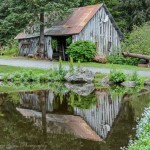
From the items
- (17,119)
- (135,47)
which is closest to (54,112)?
(17,119)

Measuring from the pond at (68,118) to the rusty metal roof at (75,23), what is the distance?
17853mm

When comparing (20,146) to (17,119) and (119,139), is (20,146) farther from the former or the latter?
(17,119)

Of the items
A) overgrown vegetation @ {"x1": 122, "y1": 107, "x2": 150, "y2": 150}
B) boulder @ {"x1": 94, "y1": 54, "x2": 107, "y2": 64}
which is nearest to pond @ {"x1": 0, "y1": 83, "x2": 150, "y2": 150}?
overgrown vegetation @ {"x1": 122, "y1": 107, "x2": 150, "y2": 150}

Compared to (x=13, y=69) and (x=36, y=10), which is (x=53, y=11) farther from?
(x=13, y=69)

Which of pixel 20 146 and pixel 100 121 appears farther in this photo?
pixel 100 121

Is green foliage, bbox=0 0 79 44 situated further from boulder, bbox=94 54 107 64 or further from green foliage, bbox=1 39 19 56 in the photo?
green foliage, bbox=1 39 19 56

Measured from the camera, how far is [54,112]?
1652cm

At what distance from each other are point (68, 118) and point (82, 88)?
9.44 metres

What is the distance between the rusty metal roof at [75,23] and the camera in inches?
1594

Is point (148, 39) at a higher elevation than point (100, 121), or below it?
higher

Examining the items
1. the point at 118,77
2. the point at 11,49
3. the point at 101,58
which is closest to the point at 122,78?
the point at 118,77

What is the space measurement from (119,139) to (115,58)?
95.1 ft

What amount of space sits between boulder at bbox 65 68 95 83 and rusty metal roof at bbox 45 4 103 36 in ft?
41.5

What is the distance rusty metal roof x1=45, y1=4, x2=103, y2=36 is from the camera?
40500 millimetres
